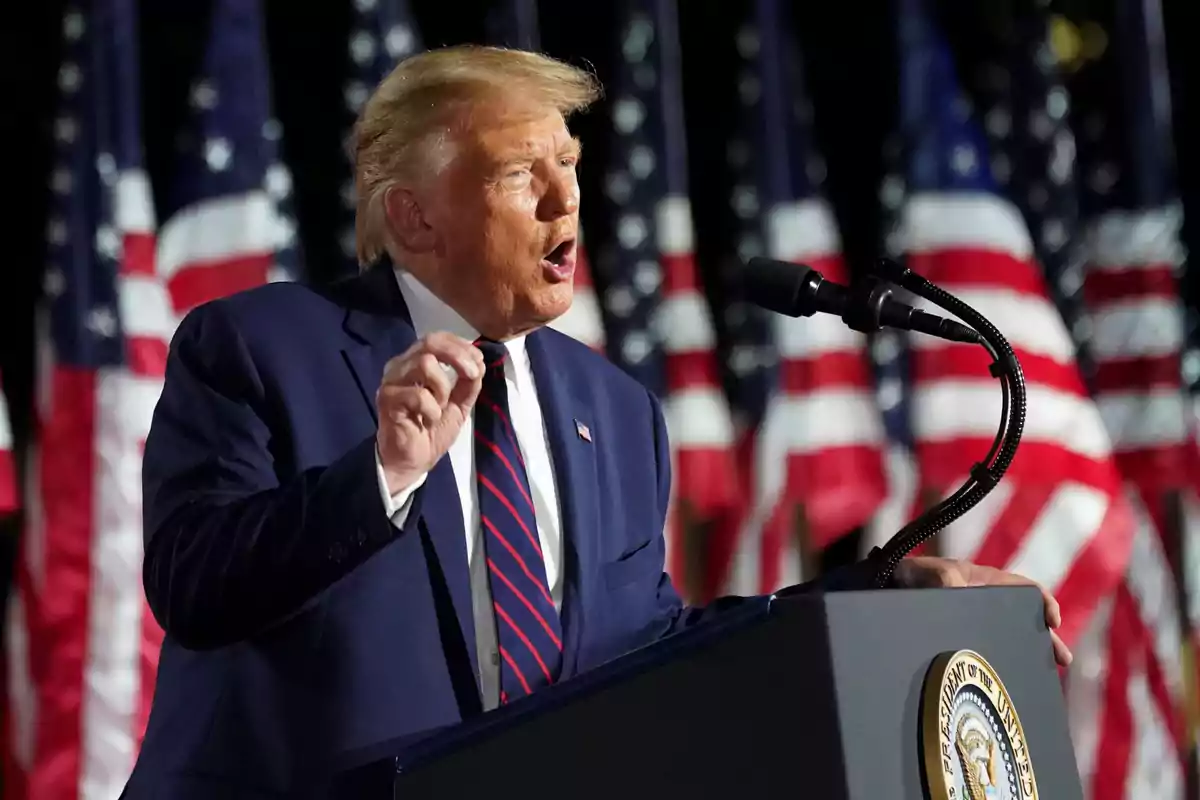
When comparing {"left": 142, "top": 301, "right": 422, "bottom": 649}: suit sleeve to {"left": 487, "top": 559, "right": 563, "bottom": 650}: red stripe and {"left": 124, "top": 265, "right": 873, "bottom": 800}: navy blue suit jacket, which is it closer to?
{"left": 124, "top": 265, "right": 873, "bottom": 800}: navy blue suit jacket

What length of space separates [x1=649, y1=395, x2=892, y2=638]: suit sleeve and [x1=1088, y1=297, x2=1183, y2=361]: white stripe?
113 inches

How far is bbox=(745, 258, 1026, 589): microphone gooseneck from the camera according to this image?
53.7 inches

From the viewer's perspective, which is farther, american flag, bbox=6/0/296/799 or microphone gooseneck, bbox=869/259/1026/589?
american flag, bbox=6/0/296/799

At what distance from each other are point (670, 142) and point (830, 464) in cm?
118

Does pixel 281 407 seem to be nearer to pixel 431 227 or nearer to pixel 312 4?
pixel 431 227

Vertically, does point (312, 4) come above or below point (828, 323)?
above

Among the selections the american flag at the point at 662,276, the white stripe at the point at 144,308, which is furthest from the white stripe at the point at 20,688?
the american flag at the point at 662,276

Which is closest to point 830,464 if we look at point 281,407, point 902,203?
point 902,203

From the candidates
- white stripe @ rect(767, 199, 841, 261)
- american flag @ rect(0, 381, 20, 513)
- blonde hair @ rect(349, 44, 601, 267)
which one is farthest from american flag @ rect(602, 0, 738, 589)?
blonde hair @ rect(349, 44, 601, 267)

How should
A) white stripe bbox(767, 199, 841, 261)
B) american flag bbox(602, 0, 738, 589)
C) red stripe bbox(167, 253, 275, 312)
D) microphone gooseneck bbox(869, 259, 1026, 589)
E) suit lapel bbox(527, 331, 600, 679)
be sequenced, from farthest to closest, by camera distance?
white stripe bbox(767, 199, 841, 261) → american flag bbox(602, 0, 738, 589) → red stripe bbox(167, 253, 275, 312) → suit lapel bbox(527, 331, 600, 679) → microphone gooseneck bbox(869, 259, 1026, 589)

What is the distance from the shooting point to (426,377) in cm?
111

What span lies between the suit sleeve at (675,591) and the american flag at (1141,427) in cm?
279

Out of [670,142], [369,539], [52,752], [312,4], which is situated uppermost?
[312,4]

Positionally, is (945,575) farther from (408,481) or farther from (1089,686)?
(1089,686)
